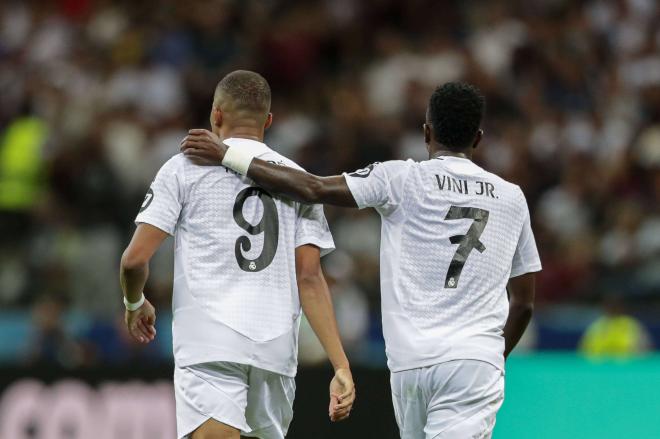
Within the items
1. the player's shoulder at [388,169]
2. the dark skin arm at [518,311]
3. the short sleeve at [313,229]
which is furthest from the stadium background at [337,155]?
the player's shoulder at [388,169]

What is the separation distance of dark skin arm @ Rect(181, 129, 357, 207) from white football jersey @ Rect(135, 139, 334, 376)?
0.19ft

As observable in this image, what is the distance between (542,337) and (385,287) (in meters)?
5.70

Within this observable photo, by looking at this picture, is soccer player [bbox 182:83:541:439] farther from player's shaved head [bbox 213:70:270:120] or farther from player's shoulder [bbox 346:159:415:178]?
player's shaved head [bbox 213:70:270:120]

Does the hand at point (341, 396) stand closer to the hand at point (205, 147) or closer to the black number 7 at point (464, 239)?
the black number 7 at point (464, 239)

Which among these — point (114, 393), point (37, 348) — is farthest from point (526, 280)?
point (37, 348)

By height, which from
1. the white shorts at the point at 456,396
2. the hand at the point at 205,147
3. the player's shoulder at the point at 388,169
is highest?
the hand at the point at 205,147

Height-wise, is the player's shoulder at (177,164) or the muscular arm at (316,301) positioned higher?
the player's shoulder at (177,164)

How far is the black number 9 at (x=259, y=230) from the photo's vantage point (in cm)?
516

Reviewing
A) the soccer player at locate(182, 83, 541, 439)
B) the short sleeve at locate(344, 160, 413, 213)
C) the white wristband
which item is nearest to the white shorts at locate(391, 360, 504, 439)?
the soccer player at locate(182, 83, 541, 439)

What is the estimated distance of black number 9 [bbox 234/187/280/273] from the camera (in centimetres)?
516

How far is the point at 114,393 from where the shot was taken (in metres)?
8.91

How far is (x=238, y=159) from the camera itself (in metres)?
5.26

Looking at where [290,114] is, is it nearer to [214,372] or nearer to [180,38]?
[180,38]

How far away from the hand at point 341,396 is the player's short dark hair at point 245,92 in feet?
3.77
